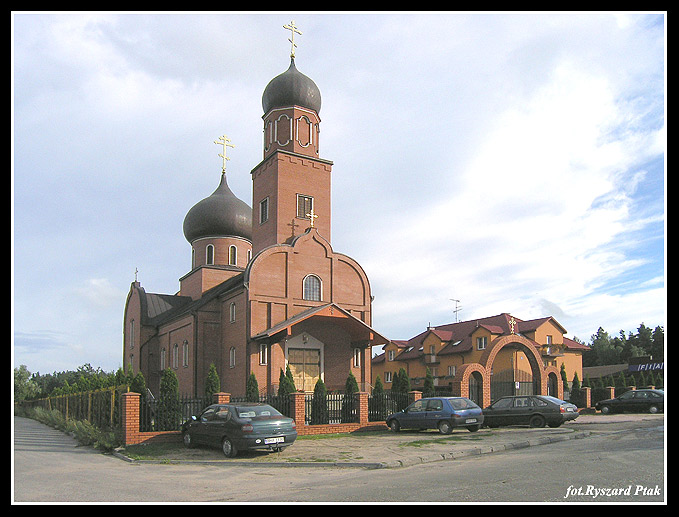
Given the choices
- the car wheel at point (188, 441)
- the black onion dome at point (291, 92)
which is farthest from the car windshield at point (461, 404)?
the black onion dome at point (291, 92)

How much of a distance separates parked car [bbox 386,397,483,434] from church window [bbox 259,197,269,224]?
1410 cm

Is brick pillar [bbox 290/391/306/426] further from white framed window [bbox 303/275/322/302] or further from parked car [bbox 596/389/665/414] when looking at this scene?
parked car [bbox 596/389/665/414]

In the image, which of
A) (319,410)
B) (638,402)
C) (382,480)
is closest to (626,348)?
(638,402)

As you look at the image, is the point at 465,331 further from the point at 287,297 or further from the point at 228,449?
the point at 228,449

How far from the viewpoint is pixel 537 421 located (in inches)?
861

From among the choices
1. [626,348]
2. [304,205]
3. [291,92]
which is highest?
[291,92]

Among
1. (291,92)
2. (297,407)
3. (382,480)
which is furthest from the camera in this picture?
(291,92)

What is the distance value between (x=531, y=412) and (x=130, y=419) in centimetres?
1328

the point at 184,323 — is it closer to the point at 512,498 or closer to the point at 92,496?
the point at 92,496

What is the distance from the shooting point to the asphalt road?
366 inches

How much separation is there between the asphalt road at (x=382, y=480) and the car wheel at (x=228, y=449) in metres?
1.07

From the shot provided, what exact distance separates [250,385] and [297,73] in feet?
56.2

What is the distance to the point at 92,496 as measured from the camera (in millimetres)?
10047

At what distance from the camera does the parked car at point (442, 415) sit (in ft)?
64.6
